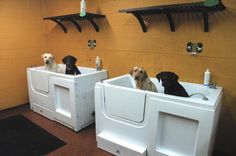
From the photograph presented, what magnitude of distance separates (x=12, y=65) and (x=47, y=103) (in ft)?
3.49

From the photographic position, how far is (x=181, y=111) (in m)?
1.50

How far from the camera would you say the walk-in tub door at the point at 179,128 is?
1.44 meters

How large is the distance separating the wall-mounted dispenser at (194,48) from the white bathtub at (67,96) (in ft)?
4.06

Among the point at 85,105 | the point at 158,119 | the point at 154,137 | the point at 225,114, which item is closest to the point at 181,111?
the point at 158,119

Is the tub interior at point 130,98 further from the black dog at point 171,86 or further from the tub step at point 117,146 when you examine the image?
the tub step at point 117,146

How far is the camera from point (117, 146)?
74.9 inches

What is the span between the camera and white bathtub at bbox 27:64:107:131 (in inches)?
92.7

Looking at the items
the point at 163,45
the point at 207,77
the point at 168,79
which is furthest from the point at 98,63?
the point at 207,77

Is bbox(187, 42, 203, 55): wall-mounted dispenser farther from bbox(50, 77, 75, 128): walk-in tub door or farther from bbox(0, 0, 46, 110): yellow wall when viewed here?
bbox(0, 0, 46, 110): yellow wall

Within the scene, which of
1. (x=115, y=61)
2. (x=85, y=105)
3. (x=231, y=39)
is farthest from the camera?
(x=115, y=61)

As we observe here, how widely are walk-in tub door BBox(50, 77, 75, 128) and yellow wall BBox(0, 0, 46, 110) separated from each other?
109 centimetres

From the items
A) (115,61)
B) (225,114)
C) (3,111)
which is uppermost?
(115,61)

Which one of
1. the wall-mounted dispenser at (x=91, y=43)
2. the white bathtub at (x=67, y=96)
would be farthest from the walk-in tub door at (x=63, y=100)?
the wall-mounted dispenser at (x=91, y=43)

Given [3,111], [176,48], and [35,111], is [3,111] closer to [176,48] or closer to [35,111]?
[35,111]
